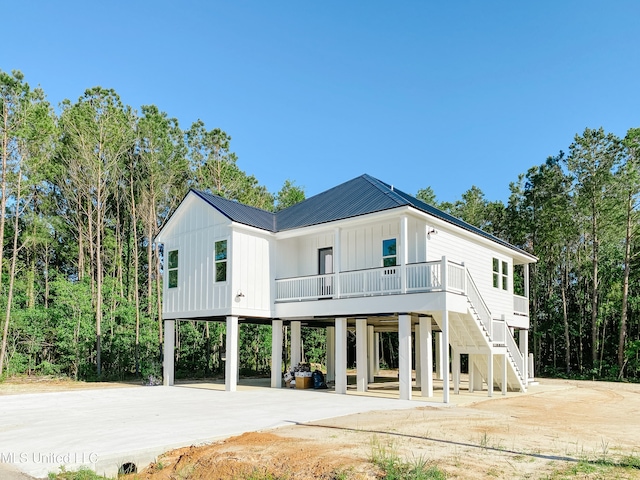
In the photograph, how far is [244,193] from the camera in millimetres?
34562

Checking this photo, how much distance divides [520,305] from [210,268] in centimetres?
1359

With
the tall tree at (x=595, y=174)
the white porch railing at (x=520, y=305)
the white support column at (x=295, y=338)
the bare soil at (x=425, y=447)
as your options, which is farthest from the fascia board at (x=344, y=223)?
the tall tree at (x=595, y=174)

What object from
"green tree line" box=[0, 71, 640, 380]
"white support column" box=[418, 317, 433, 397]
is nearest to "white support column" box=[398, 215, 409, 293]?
"white support column" box=[418, 317, 433, 397]

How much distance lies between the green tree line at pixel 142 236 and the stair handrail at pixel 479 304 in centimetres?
1313

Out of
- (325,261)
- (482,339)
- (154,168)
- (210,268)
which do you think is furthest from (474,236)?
(154,168)

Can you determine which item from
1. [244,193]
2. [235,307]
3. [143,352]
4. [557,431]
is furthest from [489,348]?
[244,193]

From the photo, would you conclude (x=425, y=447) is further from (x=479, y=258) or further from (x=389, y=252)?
(x=479, y=258)

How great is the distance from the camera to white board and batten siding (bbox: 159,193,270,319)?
18656mm

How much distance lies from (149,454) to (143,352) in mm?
20295

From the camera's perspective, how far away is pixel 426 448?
8.15 m

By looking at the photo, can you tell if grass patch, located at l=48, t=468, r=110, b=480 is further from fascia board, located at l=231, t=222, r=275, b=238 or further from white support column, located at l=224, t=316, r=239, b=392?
fascia board, located at l=231, t=222, r=275, b=238

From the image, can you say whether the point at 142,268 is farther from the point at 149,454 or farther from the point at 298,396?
the point at 149,454

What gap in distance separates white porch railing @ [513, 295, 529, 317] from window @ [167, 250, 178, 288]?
1410 centimetres

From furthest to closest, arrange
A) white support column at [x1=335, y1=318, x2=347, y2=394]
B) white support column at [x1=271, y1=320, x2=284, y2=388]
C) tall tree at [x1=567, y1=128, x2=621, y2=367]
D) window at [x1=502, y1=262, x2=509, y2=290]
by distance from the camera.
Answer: tall tree at [x1=567, y1=128, x2=621, y2=367]
window at [x1=502, y1=262, x2=509, y2=290]
white support column at [x1=271, y1=320, x2=284, y2=388]
white support column at [x1=335, y1=318, x2=347, y2=394]
